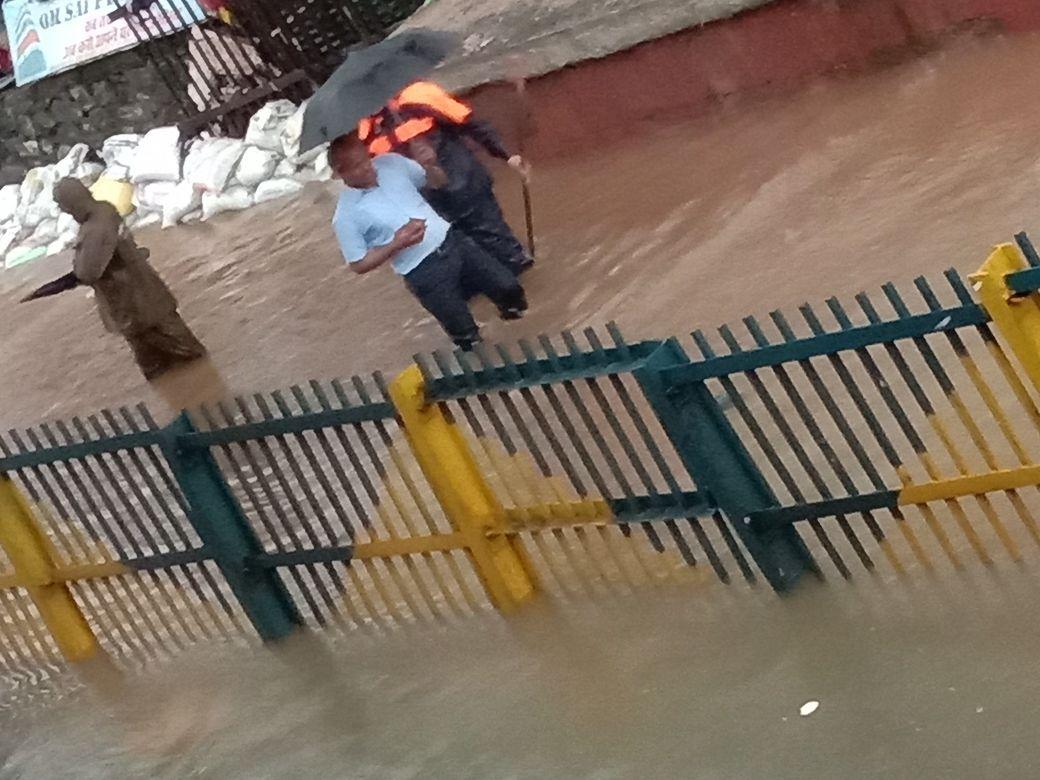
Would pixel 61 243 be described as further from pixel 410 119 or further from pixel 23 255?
pixel 410 119

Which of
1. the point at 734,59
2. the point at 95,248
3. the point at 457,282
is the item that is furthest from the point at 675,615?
the point at 734,59

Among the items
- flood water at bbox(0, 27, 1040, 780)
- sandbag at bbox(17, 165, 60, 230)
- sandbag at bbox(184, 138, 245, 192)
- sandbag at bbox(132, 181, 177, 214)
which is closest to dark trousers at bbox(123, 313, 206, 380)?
flood water at bbox(0, 27, 1040, 780)

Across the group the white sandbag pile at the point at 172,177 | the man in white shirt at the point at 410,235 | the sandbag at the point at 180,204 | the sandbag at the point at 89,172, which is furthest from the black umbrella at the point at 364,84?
the sandbag at the point at 89,172

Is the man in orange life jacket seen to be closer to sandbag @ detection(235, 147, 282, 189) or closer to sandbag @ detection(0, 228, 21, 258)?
sandbag @ detection(235, 147, 282, 189)

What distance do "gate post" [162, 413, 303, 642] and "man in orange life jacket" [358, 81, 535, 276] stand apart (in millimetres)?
2644

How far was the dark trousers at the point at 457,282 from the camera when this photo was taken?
7402 mm

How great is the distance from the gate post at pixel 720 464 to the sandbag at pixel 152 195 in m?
10.5

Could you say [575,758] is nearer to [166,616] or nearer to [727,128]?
[166,616]

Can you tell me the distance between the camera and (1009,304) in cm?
375

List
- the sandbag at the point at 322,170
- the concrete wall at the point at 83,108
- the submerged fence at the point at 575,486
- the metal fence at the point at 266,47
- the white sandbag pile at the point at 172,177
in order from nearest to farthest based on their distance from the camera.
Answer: the submerged fence at the point at 575,486, the sandbag at the point at 322,170, the white sandbag pile at the point at 172,177, the metal fence at the point at 266,47, the concrete wall at the point at 83,108

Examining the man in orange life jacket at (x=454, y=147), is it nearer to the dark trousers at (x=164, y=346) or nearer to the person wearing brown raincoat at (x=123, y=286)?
the person wearing brown raincoat at (x=123, y=286)

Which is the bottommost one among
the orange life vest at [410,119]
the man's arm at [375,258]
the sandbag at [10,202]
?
the man's arm at [375,258]

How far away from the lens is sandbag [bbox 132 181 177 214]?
46.9 ft

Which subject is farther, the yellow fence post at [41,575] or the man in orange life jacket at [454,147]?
the man in orange life jacket at [454,147]
